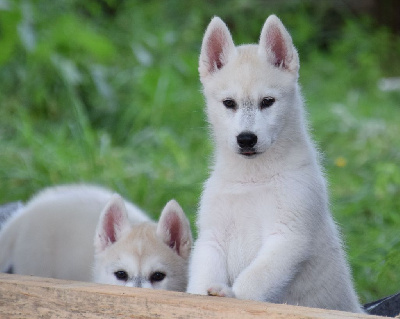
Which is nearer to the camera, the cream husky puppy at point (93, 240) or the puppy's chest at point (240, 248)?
the puppy's chest at point (240, 248)

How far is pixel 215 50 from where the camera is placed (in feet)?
9.62

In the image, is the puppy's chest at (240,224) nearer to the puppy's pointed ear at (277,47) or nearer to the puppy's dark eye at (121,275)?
the puppy's pointed ear at (277,47)

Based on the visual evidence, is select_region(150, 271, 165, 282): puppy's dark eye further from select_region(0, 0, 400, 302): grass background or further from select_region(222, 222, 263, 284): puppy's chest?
select_region(0, 0, 400, 302): grass background

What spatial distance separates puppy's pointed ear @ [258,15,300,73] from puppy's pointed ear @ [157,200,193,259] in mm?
915

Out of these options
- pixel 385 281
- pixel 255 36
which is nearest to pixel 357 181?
pixel 385 281

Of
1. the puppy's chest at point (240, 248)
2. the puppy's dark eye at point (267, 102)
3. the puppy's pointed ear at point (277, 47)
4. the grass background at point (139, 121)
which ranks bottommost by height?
the puppy's chest at point (240, 248)

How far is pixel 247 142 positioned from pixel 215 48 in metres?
0.46

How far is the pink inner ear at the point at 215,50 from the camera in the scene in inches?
114

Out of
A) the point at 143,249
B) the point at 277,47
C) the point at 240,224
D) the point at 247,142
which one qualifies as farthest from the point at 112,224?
the point at 277,47

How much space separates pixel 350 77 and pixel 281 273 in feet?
26.8

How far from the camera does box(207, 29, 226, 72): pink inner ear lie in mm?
2904

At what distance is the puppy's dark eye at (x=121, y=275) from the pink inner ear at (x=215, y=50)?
102 cm

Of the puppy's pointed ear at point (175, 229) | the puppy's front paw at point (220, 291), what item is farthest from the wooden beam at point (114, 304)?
the puppy's pointed ear at point (175, 229)

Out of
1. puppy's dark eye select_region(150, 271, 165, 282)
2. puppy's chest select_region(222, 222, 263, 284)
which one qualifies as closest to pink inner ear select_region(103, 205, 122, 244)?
puppy's dark eye select_region(150, 271, 165, 282)
